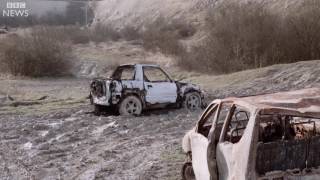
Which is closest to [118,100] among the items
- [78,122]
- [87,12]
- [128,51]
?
[78,122]

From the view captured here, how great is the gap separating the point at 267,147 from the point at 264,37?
24.3 m

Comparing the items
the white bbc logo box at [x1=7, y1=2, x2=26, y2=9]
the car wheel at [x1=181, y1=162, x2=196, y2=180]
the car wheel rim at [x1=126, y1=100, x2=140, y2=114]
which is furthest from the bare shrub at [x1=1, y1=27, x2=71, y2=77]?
the white bbc logo box at [x1=7, y1=2, x2=26, y2=9]

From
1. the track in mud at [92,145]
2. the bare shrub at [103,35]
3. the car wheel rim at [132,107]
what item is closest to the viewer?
the track in mud at [92,145]

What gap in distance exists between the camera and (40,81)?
33906 mm

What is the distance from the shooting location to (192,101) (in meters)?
17.0

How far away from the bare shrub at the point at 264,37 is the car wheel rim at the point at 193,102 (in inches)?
510

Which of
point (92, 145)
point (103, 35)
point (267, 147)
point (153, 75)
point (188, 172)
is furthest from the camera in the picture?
point (103, 35)

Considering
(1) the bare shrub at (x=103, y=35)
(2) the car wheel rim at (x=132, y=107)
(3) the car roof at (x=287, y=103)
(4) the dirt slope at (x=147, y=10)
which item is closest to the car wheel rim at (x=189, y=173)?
(3) the car roof at (x=287, y=103)

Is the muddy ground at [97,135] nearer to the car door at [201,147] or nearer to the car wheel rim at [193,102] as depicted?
the car wheel rim at [193,102]

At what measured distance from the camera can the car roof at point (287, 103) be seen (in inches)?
228

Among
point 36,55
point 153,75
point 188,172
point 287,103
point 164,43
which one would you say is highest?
point 164,43

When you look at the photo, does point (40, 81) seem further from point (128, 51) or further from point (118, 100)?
point (118, 100)

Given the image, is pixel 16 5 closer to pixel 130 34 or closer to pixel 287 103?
pixel 130 34

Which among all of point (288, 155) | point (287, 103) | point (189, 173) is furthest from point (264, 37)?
point (288, 155)
